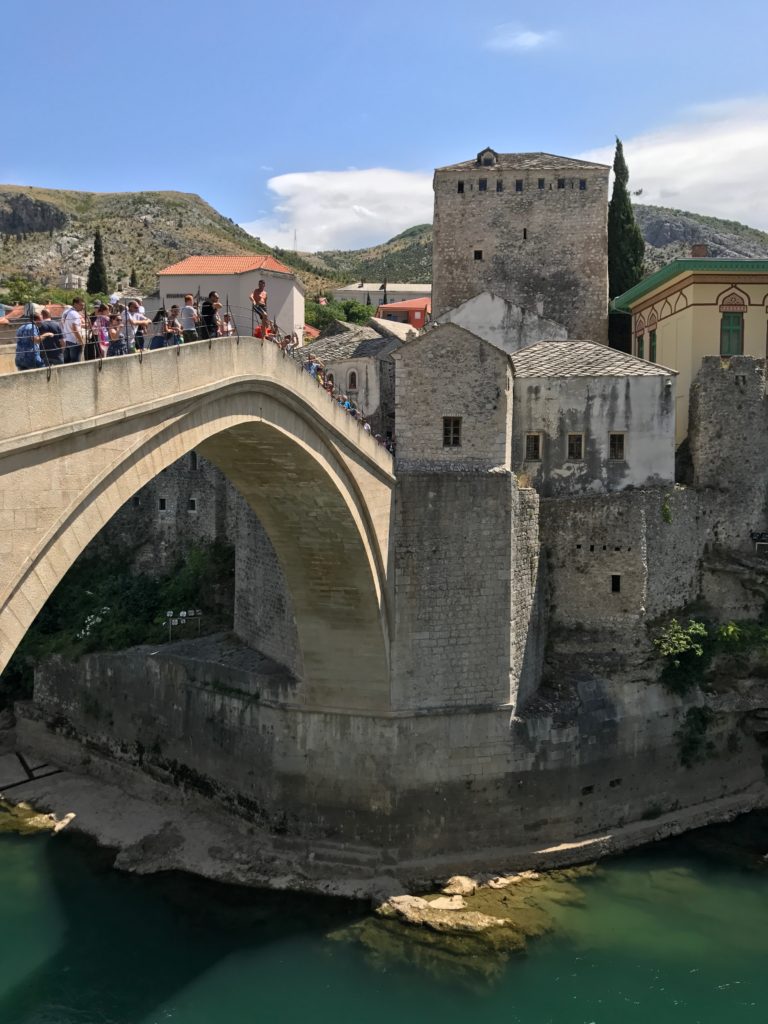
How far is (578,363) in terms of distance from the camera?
20.5 meters

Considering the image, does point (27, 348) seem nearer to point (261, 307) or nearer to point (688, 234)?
point (261, 307)

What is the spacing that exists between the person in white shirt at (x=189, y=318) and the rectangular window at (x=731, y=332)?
1576 centimetres

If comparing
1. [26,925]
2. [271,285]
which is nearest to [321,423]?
[26,925]

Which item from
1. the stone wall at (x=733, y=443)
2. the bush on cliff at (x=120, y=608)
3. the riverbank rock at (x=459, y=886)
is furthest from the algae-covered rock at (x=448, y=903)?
the stone wall at (x=733, y=443)

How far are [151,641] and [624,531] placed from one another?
38.4ft

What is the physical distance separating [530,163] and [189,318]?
720 inches

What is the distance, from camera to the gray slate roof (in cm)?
2334

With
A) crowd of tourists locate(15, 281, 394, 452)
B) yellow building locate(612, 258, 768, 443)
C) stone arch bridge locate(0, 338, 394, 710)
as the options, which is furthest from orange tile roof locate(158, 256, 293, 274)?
crowd of tourists locate(15, 281, 394, 452)

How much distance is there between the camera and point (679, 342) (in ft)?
77.2

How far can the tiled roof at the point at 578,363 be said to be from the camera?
1986 centimetres

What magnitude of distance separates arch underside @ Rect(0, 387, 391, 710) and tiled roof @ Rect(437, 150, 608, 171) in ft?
46.9

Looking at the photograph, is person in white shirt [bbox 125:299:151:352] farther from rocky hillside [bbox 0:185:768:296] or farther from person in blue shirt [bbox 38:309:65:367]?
rocky hillside [bbox 0:185:768:296]

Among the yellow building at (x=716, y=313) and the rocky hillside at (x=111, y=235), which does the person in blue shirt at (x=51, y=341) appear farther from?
the rocky hillside at (x=111, y=235)

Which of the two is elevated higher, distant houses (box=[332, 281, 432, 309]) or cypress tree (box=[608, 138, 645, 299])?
distant houses (box=[332, 281, 432, 309])
